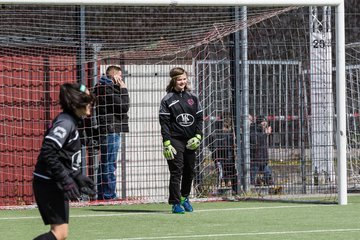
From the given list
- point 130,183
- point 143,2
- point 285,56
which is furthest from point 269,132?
point 143,2

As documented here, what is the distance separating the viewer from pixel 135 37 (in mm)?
17797

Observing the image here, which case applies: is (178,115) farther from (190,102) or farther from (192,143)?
(192,143)

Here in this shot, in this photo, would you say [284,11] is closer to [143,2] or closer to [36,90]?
[143,2]

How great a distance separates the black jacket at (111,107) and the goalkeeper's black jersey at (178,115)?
2383 millimetres

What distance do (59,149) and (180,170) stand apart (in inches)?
208

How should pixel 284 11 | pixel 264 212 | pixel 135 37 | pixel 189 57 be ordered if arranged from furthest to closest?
pixel 135 37, pixel 189 57, pixel 284 11, pixel 264 212

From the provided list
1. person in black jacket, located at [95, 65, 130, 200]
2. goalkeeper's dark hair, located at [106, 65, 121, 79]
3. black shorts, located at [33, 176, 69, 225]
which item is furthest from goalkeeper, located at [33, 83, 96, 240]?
person in black jacket, located at [95, 65, 130, 200]

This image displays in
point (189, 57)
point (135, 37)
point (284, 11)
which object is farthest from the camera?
point (135, 37)

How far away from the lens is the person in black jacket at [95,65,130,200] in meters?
15.5

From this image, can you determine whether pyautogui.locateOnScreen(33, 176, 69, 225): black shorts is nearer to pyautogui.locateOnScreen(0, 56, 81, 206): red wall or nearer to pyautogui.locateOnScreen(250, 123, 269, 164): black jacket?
pyautogui.locateOnScreen(0, 56, 81, 206): red wall

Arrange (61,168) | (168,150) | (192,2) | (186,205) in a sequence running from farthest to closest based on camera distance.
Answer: (192,2) < (186,205) < (168,150) < (61,168)

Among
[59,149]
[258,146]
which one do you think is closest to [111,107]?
[258,146]

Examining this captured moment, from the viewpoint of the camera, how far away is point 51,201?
316 inches

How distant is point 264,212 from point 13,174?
431 cm
